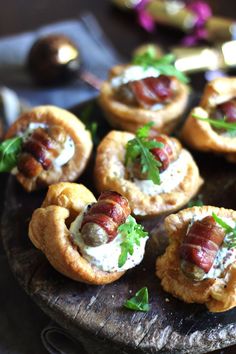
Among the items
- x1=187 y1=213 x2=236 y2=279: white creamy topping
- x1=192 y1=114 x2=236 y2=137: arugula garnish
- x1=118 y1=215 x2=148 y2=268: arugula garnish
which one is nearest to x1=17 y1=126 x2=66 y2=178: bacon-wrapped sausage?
x1=118 y1=215 x2=148 y2=268: arugula garnish

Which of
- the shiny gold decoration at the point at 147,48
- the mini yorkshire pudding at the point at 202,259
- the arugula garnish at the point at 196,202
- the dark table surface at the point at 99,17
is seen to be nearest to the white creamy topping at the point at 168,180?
the arugula garnish at the point at 196,202

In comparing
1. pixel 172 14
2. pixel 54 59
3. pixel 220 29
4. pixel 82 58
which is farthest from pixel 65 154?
pixel 172 14

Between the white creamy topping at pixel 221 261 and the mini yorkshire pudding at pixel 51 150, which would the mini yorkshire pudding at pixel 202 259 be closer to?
the white creamy topping at pixel 221 261

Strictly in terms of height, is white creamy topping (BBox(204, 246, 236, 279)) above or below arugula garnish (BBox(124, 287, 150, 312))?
above

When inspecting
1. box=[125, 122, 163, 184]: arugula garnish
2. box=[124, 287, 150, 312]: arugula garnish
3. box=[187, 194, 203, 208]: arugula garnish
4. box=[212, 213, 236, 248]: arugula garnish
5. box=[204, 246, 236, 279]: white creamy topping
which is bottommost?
box=[187, 194, 203, 208]: arugula garnish

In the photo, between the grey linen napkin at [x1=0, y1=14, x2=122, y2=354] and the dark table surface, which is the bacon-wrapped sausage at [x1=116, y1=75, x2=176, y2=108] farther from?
the dark table surface

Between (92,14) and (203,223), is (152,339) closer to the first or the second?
(203,223)
